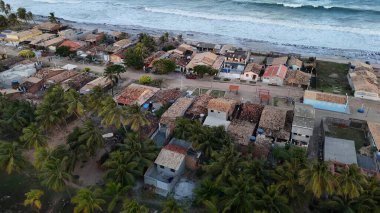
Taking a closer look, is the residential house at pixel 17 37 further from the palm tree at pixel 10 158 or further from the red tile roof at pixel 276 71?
the red tile roof at pixel 276 71

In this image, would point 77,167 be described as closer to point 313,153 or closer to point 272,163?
point 272,163

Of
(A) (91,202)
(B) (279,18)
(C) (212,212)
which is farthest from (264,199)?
(B) (279,18)

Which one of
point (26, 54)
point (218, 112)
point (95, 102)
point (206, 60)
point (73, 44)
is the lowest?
point (218, 112)

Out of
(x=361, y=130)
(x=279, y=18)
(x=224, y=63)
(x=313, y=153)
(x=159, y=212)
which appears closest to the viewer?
(x=159, y=212)

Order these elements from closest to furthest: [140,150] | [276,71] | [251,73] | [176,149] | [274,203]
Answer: [274,203] < [140,150] < [176,149] < [276,71] < [251,73]

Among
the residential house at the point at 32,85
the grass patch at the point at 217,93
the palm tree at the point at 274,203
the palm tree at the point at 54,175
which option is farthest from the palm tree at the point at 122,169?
the residential house at the point at 32,85

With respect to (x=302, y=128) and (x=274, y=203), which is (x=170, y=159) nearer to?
(x=274, y=203)

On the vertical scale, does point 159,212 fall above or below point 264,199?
below

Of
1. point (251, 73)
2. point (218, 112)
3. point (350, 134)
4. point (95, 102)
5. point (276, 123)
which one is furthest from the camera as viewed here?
point (251, 73)

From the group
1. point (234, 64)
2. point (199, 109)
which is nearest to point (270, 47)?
point (234, 64)
